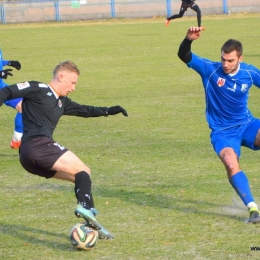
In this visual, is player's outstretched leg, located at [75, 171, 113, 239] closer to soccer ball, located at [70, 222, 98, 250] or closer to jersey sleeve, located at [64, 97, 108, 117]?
soccer ball, located at [70, 222, 98, 250]

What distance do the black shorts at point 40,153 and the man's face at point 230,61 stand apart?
6.84 feet

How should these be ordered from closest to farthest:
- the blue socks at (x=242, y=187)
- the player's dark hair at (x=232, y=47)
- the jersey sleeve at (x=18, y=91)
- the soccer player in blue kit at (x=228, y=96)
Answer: the jersey sleeve at (x=18, y=91) < the blue socks at (x=242, y=187) < the player's dark hair at (x=232, y=47) < the soccer player in blue kit at (x=228, y=96)

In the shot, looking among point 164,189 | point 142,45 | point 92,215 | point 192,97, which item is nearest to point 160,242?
point 92,215

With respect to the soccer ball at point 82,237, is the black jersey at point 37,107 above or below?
above

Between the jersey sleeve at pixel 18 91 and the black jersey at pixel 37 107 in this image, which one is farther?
the black jersey at pixel 37 107

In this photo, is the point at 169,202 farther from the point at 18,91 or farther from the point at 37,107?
the point at 18,91

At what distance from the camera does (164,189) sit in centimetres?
823

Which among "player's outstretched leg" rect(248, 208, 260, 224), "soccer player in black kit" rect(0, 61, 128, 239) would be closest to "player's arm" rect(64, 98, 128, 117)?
"soccer player in black kit" rect(0, 61, 128, 239)

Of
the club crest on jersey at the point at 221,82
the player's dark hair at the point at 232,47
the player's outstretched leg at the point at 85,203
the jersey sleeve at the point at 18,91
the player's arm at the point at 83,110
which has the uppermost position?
the player's dark hair at the point at 232,47

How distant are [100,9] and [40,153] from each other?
146 ft

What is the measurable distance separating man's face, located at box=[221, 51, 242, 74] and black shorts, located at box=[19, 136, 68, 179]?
6.84ft

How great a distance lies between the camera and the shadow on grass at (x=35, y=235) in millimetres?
6258

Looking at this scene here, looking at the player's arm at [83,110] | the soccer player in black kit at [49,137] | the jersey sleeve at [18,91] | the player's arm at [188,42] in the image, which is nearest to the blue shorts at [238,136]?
the player's arm at [188,42]

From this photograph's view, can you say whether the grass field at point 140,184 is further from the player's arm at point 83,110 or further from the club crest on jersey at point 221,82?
the club crest on jersey at point 221,82
